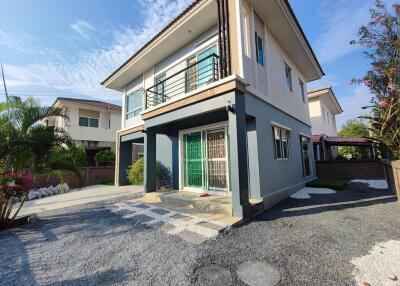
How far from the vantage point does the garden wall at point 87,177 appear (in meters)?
13.7

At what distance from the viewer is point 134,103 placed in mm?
12867

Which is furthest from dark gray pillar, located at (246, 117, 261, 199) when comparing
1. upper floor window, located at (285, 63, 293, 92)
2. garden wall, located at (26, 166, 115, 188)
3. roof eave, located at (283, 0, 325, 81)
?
garden wall, located at (26, 166, 115, 188)

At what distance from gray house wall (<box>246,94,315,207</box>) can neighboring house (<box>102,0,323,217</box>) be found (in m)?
0.03

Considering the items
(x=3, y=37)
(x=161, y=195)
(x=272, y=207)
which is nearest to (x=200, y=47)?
(x=161, y=195)

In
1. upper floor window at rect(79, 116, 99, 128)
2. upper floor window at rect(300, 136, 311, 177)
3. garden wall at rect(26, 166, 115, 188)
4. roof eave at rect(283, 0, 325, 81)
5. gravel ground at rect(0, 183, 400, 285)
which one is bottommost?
gravel ground at rect(0, 183, 400, 285)

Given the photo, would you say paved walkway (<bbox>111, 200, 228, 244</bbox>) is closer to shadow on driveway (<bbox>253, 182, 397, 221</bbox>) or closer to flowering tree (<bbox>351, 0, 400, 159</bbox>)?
shadow on driveway (<bbox>253, 182, 397, 221</bbox>)

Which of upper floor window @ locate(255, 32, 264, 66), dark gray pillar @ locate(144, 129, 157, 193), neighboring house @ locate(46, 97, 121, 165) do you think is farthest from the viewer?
neighboring house @ locate(46, 97, 121, 165)

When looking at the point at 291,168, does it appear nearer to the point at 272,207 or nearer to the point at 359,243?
the point at 272,207

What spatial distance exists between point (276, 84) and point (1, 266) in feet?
31.6

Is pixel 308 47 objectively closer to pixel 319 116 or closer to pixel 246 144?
pixel 246 144

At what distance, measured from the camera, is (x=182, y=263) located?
11.1ft

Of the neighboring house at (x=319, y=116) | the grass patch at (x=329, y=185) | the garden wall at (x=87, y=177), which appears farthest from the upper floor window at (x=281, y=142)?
the garden wall at (x=87, y=177)

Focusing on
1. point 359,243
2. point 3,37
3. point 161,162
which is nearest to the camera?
point 359,243

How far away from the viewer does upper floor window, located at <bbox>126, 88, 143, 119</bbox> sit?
40.1 feet
